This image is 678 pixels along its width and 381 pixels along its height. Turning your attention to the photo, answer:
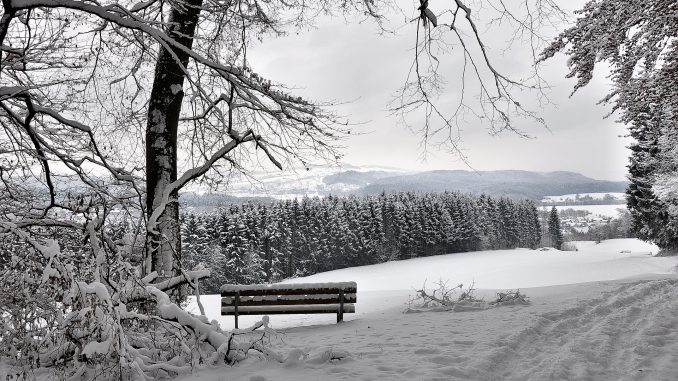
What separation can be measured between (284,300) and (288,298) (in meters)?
0.10

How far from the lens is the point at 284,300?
973cm

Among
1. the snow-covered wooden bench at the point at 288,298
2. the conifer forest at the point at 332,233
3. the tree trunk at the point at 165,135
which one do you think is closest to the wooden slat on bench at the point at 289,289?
the snow-covered wooden bench at the point at 288,298

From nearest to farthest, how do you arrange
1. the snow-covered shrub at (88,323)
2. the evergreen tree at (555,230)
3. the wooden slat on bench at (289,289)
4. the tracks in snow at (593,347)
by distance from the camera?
the snow-covered shrub at (88,323) → the tracks in snow at (593,347) → the wooden slat on bench at (289,289) → the evergreen tree at (555,230)

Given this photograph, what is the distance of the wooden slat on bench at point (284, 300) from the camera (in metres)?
9.73

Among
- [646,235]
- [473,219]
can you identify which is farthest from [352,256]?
[646,235]

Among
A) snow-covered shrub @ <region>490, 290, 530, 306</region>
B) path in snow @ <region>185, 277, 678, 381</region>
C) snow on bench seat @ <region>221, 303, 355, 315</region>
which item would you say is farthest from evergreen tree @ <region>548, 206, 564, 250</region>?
snow on bench seat @ <region>221, 303, 355, 315</region>

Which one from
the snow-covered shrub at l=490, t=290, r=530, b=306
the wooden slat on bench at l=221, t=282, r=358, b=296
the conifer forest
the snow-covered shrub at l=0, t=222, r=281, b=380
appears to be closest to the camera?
the snow-covered shrub at l=0, t=222, r=281, b=380

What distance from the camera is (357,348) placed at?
20.2 feet

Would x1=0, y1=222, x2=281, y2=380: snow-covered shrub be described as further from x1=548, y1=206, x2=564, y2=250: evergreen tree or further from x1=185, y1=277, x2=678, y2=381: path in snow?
x1=548, y1=206, x2=564, y2=250: evergreen tree

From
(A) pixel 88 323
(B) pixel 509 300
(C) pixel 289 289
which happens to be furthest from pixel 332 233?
(A) pixel 88 323

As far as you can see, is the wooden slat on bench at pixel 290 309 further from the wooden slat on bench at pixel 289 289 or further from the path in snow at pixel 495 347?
the path in snow at pixel 495 347

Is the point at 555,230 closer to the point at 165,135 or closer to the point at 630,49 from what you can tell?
the point at 630,49

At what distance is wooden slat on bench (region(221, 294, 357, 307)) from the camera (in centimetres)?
973

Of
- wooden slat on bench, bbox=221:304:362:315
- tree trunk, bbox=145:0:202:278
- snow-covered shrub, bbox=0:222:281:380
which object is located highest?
tree trunk, bbox=145:0:202:278
